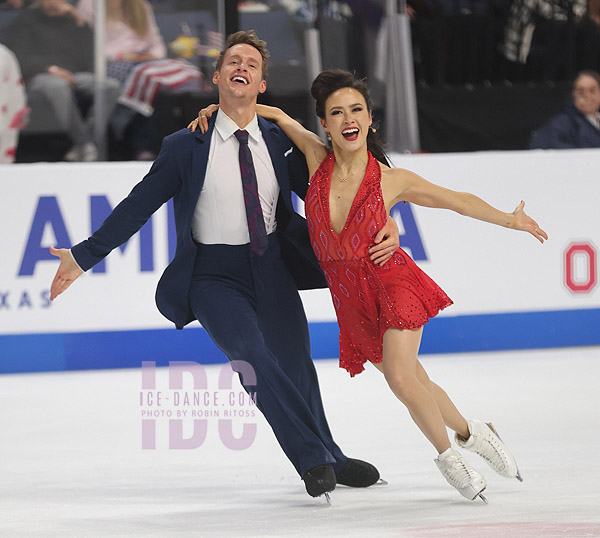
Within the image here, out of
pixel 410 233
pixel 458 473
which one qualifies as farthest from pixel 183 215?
pixel 410 233

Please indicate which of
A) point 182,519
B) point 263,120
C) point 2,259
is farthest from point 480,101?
point 182,519

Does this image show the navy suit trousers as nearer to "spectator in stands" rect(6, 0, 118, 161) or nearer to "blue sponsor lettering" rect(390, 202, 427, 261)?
"blue sponsor lettering" rect(390, 202, 427, 261)

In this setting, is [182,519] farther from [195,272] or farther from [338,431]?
[338,431]

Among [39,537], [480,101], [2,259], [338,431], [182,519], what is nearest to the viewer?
[39,537]

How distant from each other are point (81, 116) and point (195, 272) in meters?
3.27

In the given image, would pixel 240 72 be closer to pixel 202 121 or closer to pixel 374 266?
pixel 202 121

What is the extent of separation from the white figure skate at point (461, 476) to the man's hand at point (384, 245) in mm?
579

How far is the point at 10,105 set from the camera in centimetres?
634

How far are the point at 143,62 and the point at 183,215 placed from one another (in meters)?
3.43

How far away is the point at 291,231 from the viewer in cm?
351

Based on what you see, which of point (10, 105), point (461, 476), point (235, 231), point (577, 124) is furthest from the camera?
point (577, 124)

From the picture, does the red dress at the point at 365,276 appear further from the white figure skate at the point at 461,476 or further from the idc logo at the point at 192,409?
the idc logo at the point at 192,409

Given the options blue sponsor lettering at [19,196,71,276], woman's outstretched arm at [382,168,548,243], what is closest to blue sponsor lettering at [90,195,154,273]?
blue sponsor lettering at [19,196,71,276]

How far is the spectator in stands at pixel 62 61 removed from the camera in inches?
253
